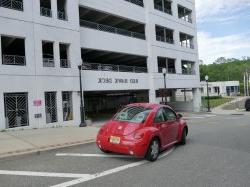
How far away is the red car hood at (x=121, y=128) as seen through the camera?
861 cm

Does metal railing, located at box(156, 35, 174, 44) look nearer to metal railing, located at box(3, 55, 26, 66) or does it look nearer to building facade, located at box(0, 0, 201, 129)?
building facade, located at box(0, 0, 201, 129)

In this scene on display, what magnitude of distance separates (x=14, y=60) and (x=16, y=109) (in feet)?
10.1

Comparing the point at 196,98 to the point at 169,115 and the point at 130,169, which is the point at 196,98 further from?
the point at 130,169

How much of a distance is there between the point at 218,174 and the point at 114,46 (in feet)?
63.6

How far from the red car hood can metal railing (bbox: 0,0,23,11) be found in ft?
40.1

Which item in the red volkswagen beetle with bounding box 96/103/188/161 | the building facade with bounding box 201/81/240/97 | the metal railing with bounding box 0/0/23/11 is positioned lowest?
the red volkswagen beetle with bounding box 96/103/188/161

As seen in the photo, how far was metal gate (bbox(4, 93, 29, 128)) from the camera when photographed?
17281 millimetres

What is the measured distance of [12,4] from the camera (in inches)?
738

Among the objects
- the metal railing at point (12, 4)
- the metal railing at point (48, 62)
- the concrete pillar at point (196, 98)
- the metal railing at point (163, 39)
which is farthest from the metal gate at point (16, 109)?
the concrete pillar at point (196, 98)

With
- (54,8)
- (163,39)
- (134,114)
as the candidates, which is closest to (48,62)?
(54,8)

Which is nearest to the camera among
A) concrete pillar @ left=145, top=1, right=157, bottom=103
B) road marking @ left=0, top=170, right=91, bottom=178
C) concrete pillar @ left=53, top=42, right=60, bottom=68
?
road marking @ left=0, top=170, right=91, bottom=178

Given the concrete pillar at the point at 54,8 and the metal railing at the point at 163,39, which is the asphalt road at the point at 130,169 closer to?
the concrete pillar at the point at 54,8

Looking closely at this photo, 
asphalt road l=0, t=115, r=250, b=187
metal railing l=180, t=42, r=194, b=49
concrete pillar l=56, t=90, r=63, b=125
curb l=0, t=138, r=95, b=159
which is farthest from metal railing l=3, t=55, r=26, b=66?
metal railing l=180, t=42, r=194, b=49

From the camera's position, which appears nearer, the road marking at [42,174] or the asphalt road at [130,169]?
the asphalt road at [130,169]
